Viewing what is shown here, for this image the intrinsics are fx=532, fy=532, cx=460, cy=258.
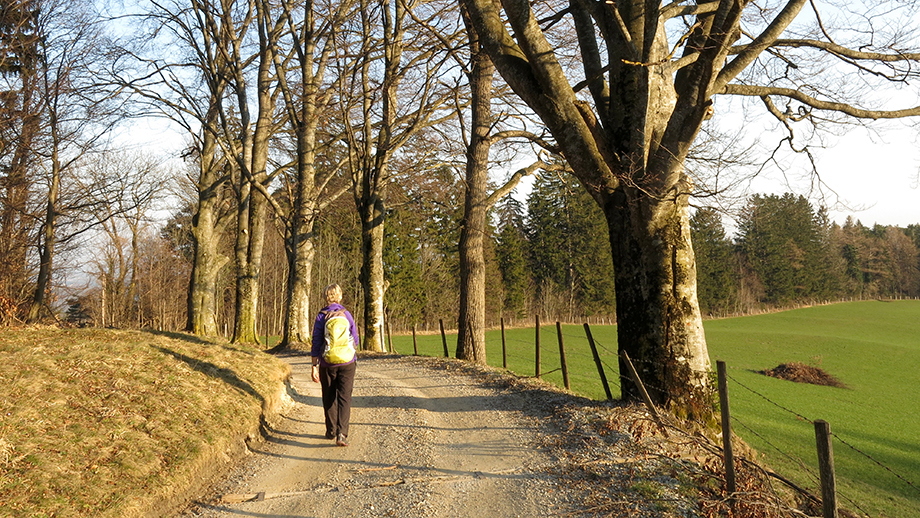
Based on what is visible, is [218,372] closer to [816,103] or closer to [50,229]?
[816,103]

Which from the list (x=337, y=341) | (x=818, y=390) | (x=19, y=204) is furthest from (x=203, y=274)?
(x=818, y=390)

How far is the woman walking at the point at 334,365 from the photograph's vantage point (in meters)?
6.20

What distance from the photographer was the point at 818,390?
26.0 m

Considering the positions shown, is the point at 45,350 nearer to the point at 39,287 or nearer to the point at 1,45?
the point at 1,45

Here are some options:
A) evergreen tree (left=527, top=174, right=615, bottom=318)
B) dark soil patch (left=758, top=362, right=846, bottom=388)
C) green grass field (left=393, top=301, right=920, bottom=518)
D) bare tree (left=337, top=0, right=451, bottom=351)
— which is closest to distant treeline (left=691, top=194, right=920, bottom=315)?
green grass field (left=393, top=301, right=920, bottom=518)

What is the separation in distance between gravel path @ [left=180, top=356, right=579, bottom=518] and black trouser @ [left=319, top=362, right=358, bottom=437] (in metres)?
0.21

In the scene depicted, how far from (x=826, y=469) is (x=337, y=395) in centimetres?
471

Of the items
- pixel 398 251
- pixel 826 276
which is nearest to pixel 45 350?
pixel 398 251

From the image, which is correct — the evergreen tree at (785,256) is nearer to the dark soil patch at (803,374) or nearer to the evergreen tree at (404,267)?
the dark soil patch at (803,374)

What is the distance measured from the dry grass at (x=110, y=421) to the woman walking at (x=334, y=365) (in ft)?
3.10

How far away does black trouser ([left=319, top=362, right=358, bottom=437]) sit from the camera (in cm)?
617

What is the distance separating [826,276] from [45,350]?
9167 cm

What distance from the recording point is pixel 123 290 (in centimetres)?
3219

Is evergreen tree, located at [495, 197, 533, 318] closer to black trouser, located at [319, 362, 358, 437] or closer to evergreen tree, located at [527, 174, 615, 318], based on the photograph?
evergreen tree, located at [527, 174, 615, 318]
